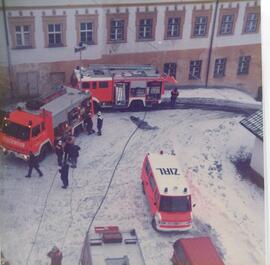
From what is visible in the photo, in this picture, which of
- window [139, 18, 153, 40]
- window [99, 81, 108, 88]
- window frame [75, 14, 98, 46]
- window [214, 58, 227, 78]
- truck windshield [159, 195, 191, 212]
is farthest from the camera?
window [99, 81, 108, 88]

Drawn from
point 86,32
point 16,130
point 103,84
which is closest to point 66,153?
point 16,130

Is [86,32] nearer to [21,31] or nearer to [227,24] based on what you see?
[21,31]

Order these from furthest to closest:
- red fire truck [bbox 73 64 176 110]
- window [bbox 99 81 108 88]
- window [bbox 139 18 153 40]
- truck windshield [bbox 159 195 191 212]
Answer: window [bbox 99 81 108 88], red fire truck [bbox 73 64 176 110], window [bbox 139 18 153 40], truck windshield [bbox 159 195 191 212]

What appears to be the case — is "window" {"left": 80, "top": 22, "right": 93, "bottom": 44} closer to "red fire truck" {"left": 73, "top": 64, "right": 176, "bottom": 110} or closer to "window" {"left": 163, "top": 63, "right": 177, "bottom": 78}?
"red fire truck" {"left": 73, "top": 64, "right": 176, "bottom": 110}

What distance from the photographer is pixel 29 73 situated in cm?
994

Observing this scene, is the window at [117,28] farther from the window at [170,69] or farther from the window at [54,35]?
the window at [170,69]

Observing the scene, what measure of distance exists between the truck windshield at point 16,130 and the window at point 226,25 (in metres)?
4.79

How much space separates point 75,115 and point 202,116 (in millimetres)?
2897

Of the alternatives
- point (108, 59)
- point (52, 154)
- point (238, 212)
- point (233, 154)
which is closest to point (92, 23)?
point (108, 59)

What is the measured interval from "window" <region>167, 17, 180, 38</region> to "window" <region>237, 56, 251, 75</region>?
1505mm

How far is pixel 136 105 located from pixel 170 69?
3.85ft

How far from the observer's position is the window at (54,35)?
982 cm

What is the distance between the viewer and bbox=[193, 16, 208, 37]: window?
10203 millimetres

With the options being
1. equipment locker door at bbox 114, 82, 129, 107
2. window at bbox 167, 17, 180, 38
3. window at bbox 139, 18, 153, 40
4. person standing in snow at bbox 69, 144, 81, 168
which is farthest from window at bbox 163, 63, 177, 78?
person standing in snow at bbox 69, 144, 81, 168
